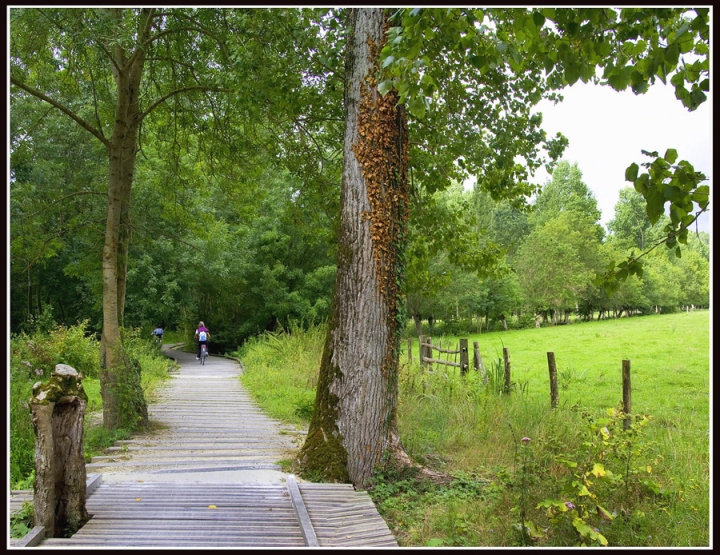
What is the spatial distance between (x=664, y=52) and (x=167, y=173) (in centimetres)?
1103

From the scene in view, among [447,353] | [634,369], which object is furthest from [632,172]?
[634,369]

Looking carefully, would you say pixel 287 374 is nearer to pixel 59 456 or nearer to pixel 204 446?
pixel 204 446

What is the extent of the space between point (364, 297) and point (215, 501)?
2.32m

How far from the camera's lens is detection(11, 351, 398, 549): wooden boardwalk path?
160 inches

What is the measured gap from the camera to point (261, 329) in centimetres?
2702

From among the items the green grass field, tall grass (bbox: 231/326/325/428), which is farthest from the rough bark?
tall grass (bbox: 231/326/325/428)

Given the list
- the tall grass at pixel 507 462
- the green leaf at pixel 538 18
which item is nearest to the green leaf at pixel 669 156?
the green leaf at pixel 538 18

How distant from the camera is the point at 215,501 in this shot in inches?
190

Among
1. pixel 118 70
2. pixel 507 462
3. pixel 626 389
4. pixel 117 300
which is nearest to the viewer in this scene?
pixel 507 462

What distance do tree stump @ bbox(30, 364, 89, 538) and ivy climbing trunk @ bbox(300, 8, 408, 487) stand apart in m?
2.16

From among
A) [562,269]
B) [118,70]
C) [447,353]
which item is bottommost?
[447,353]

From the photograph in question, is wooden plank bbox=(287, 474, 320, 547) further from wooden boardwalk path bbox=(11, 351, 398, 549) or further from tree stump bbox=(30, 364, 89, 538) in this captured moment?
tree stump bbox=(30, 364, 89, 538)

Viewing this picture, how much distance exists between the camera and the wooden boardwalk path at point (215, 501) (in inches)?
160

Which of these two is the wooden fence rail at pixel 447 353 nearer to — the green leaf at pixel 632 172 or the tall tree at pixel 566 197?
the green leaf at pixel 632 172
